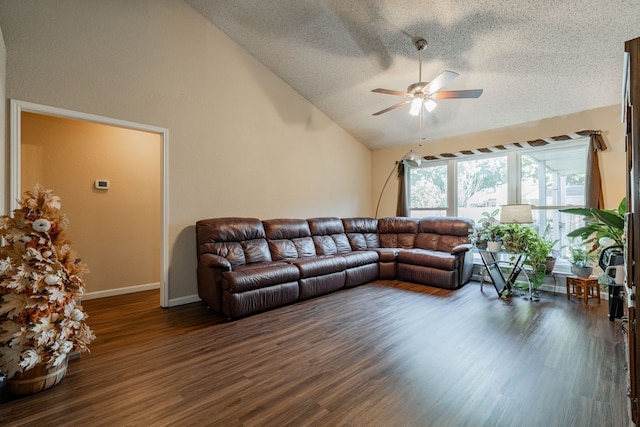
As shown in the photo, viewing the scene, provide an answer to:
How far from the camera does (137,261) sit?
4.29m

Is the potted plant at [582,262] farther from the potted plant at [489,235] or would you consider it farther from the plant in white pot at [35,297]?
the plant in white pot at [35,297]

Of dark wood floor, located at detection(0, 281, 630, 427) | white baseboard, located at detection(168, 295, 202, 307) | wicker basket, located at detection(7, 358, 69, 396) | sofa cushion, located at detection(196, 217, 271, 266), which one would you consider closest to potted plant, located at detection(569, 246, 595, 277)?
dark wood floor, located at detection(0, 281, 630, 427)

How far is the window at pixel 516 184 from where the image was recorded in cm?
423

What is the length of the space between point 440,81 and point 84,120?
372 centimetres

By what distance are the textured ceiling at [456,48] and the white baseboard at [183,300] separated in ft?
12.0

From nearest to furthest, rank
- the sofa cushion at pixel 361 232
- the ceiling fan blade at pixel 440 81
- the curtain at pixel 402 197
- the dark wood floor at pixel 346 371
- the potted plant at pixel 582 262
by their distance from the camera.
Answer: the dark wood floor at pixel 346 371 < the ceiling fan blade at pixel 440 81 < the potted plant at pixel 582 262 < the sofa cushion at pixel 361 232 < the curtain at pixel 402 197

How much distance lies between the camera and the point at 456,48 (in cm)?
338

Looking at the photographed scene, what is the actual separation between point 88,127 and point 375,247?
4.91m

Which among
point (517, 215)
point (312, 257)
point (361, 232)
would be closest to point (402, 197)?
point (361, 232)

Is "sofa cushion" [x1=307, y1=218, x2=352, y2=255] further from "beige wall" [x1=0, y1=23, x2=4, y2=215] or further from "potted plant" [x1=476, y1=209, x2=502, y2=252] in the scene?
"beige wall" [x1=0, y1=23, x2=4, y2=215]

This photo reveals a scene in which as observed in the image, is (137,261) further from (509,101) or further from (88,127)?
(509,101)

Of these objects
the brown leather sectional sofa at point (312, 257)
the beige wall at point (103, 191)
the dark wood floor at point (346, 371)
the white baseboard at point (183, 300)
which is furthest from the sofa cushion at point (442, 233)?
the beige wall at point (103, 191)

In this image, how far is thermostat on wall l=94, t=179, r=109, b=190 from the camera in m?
3.96

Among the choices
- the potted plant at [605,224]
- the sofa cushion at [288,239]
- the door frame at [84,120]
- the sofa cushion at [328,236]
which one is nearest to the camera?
the potted plant at [605,224]
